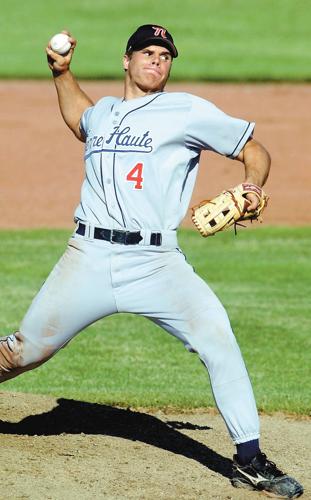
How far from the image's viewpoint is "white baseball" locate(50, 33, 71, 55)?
595 cm

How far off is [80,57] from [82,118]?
18975 mm

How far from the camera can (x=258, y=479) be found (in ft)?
17.8

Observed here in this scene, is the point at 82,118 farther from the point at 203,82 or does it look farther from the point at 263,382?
the point at 203,82

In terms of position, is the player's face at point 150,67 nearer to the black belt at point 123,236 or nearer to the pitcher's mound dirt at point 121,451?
the black belt at point 123,236

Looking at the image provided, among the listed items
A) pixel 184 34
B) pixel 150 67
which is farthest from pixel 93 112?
pixel 184 34

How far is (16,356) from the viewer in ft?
18.6

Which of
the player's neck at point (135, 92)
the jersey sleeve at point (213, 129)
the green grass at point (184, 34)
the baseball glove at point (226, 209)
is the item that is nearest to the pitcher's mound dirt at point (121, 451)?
the baseball glove at point (226, 209)

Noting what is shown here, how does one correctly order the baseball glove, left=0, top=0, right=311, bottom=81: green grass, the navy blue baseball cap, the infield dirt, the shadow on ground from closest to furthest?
1. the baseball glove
2. the infield dirt
3. the navy blue baseball cap
4. the shadow on ground
5. left=0, top=0, right=311, bottom=81: green grass

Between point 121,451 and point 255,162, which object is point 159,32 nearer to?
point 255,162

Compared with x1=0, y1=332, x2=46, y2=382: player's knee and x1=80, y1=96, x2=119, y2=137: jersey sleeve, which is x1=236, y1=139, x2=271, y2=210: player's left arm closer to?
x1=80, y1=96, x2=119, y2=137: jersey sleeve

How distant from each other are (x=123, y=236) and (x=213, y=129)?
2.07ft

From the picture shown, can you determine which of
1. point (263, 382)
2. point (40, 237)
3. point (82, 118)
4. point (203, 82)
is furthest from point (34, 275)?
point (203, 82)

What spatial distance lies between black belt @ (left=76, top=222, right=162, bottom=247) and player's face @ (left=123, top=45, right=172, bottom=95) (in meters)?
0.73

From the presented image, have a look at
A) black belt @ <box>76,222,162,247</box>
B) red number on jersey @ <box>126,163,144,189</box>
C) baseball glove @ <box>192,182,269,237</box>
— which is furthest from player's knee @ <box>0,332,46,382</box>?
baseball glove @ <box>192,182,269,237</box>
